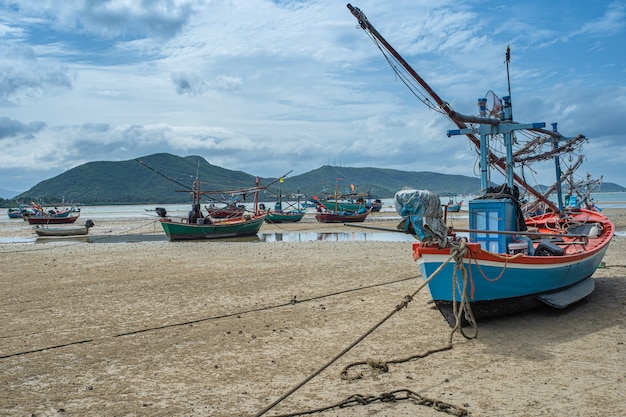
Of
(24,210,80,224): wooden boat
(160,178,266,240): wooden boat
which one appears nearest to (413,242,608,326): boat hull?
(160,178,266,240): wooden boat

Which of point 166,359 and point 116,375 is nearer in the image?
point 116,375

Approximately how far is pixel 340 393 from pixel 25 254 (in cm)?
2168

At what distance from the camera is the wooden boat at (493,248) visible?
814cm

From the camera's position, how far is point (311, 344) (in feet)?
27.3

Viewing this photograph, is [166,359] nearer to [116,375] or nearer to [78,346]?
[116,375]

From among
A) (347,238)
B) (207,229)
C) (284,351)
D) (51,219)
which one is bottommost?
(284,351)

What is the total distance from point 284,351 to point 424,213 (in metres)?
2.96

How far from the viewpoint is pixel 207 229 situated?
32688 mm

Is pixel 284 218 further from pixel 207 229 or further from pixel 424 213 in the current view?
pixel 424 213

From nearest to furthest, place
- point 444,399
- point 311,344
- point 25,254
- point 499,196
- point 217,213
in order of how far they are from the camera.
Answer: point 444,399 → point 311,344 → point 499,196 → point 25,254 → point 217,213

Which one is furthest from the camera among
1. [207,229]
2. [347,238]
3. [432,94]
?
[207,229]

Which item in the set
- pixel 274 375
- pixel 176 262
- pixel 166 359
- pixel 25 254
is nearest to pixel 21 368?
pixel 166 359

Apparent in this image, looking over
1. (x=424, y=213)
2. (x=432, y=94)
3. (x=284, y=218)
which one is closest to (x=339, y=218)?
(x=284, y=218)

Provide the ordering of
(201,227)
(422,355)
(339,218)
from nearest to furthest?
(422,355), (201,227), (339,218)
